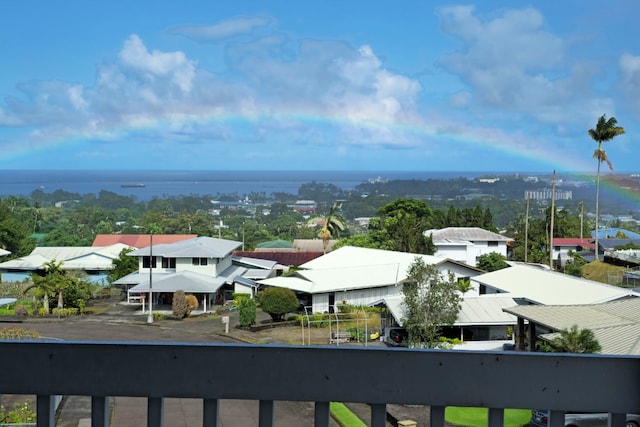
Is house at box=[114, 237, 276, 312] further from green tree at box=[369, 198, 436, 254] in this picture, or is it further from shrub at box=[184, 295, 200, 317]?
green tree at box=[369, 198, 436, 254]

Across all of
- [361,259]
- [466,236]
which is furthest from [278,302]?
[466,236]

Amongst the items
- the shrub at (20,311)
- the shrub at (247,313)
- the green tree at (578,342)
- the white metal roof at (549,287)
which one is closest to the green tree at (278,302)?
the shrub at (247,313)

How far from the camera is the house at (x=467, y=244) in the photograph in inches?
1563

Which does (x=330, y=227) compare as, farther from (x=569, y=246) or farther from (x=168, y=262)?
(x=168, y=262)

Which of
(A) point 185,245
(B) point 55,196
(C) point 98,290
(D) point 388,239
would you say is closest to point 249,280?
(A) point 185,245

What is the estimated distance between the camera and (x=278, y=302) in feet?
75.8

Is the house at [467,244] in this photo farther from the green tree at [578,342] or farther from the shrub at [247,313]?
the green tree at [578,342]

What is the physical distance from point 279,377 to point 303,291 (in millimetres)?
23884

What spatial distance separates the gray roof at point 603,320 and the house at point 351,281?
402 inches

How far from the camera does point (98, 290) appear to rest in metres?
30.9

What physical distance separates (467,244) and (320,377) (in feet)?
129

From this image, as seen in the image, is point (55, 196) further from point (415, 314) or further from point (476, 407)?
point (476, 407)

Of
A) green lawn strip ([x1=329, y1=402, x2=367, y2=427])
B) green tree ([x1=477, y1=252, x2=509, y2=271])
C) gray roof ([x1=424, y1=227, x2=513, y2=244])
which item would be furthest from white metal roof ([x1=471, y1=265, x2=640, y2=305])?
green lawn strip ([x1=329, y1=402, x2=367, y2=427])

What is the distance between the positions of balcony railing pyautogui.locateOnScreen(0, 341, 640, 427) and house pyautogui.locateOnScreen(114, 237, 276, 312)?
24828 mm
